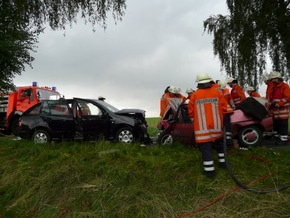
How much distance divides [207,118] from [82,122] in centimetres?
497

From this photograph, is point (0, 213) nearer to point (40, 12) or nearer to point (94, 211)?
point (94, 211)

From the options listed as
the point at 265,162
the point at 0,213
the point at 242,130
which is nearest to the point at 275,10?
the point at 242,130

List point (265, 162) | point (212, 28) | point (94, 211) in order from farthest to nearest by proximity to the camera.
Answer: point (212, 28) < point (265, 162) < point (94, 211)

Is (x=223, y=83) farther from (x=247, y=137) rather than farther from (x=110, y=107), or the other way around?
(x=110, y=107)

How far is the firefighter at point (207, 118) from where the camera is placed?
5.87 m

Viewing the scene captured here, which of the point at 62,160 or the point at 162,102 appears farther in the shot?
the point at 162,102

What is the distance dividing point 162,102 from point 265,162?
5.03 metres

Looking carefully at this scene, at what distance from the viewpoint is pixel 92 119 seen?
9.93 m

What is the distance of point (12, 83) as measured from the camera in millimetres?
13281

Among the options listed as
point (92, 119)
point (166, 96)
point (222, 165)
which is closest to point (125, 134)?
point (92, 119)

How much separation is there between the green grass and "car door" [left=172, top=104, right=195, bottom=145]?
0.30m

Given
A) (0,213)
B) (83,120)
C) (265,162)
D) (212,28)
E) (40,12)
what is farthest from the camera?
(212,28)

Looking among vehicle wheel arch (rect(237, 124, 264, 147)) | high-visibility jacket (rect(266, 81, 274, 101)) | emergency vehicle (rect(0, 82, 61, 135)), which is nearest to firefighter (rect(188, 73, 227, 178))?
vehicle wheel arch (rect(237, 124, 264, 147))

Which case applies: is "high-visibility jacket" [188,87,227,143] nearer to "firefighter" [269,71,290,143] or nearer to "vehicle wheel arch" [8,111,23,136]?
"firefighter" [269,71,290,143]
